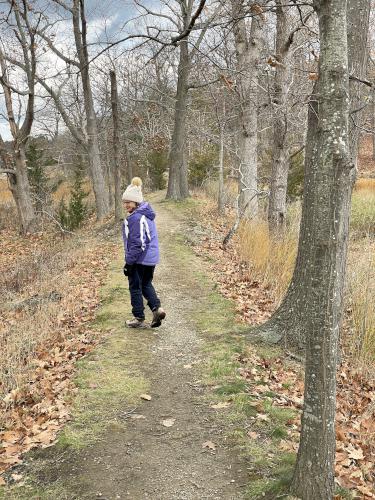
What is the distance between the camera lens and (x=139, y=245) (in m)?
5.90

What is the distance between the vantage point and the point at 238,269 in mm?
9648

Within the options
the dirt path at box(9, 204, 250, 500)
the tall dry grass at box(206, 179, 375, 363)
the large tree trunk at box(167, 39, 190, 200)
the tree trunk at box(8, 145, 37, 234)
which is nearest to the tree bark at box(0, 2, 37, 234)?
the tree trunk at box(8, 145, 37, 234)

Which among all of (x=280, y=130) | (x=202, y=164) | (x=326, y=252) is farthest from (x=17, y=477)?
(x=202, y=164)

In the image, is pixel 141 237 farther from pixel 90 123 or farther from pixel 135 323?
pixel 90 123

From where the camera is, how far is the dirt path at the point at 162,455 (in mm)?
3336

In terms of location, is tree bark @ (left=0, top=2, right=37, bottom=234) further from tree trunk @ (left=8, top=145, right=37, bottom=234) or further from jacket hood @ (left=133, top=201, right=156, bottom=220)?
jacket hood @ (left=133, top=201, right=156, bottom=220)

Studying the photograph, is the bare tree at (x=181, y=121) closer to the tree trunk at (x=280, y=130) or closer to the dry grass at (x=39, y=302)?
the dry grass at (x=39, y=302)

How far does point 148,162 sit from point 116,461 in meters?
23.8

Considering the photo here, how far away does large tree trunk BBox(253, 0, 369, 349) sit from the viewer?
459cm

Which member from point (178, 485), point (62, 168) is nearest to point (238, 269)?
point (178, 485)

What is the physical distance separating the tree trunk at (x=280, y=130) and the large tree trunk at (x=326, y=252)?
6.15 m

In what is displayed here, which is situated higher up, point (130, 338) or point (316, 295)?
point (316, 295)

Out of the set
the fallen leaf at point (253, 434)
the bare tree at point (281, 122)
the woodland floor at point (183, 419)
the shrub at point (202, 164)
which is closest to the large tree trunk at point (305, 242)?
the woodland floor at point (183, 419)

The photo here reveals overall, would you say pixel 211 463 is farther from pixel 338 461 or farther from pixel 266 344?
pixel 266 344
